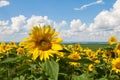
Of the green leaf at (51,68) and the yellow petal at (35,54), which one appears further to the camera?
the yellow petal at (35,54)

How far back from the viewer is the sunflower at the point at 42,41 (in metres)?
3.49

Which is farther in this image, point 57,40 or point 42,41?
point 42,41

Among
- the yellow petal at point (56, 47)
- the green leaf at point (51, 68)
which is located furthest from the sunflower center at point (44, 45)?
the green leaf at point (51, 68)

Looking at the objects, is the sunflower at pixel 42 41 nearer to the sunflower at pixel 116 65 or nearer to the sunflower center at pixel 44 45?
the sunflower center at pixel 44 45

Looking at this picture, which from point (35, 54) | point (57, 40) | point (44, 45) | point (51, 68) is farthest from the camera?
point (44, 45)

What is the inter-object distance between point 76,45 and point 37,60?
8199 millimetres

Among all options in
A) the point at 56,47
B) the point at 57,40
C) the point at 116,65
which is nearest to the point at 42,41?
the point at 57,40

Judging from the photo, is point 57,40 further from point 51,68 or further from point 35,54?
point 51,68

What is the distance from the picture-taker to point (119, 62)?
7.70 metres

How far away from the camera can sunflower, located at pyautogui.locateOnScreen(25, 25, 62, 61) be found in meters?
3.49

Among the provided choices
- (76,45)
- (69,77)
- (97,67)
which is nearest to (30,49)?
(69,77)

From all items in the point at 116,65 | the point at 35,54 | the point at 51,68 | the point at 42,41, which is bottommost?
the point at 116,65

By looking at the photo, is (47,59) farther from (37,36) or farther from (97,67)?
(97,67)

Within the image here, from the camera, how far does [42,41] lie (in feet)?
12.0
